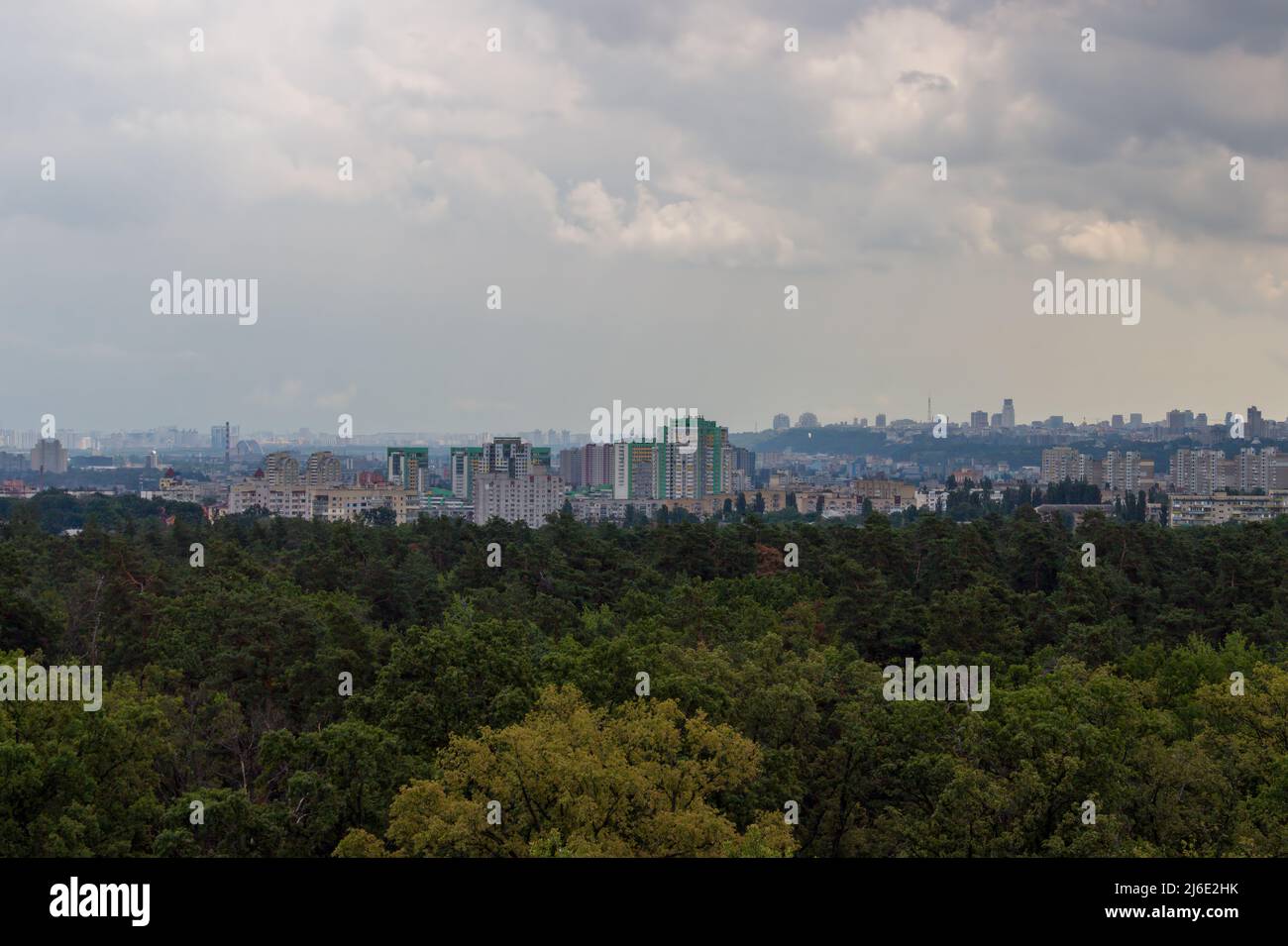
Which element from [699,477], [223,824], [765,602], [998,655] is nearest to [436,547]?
[765,602]

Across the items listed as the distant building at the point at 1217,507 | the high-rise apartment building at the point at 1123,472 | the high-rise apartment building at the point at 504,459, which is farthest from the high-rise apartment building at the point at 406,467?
the distant building at the point at 1217,507

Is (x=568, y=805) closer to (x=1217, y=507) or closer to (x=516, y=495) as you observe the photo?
(x=1217, y=507)

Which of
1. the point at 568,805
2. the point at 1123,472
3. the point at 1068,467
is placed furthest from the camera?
the point at 1068,467

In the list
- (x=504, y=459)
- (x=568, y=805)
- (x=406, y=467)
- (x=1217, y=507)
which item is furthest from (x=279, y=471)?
(x=568, y=805)

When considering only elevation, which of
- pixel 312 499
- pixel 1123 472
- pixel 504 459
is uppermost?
pixel 504 459

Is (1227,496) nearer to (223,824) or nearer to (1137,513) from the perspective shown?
(1137,513)

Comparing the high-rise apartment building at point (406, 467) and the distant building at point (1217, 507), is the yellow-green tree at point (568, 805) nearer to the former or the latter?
the distant building at point (1217, 507)
